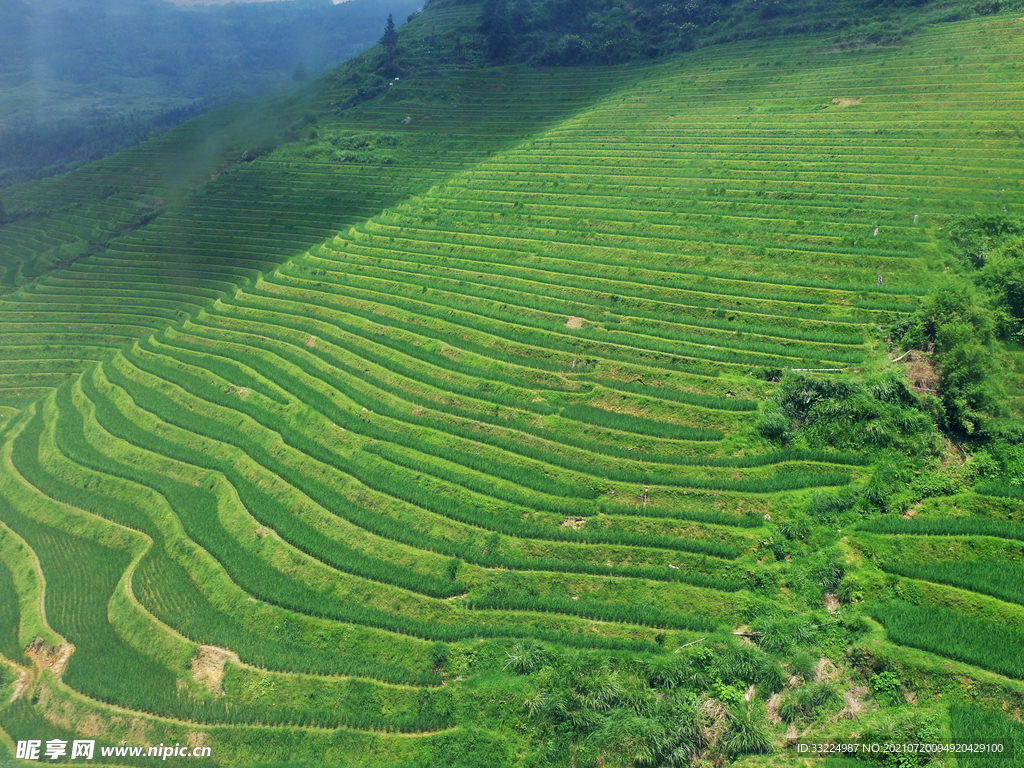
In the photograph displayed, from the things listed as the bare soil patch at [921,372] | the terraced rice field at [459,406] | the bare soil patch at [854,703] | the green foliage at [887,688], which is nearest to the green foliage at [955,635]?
the terraced rice field at [459,406]

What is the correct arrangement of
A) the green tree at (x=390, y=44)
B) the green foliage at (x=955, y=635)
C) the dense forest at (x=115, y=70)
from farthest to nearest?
the dense forest at (x=115, y=70) < the green tree at (x=390, y=44) < the green foliage at (x=955, y=635)

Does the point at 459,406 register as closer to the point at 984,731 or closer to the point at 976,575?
the point at 976,575

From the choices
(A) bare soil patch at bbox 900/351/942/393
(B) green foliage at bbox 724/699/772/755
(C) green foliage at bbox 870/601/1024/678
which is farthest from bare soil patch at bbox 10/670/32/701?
(A) bare soil patch at bbox 900/351/942/393

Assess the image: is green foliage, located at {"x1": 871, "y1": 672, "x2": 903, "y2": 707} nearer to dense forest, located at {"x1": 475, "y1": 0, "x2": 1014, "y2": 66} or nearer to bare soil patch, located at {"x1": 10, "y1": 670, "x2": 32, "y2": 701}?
bare soil patch, located at {"x1": 10, "y1": 670, "x2": 32, "y2": 701}

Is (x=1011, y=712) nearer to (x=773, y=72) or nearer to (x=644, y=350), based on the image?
(x=644, y=350)

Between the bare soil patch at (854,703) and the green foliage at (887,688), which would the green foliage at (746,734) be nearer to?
the bare soil patch at (854,703)

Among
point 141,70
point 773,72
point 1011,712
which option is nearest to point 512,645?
point 1011,712

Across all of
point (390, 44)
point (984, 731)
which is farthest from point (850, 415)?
point (390, 44)

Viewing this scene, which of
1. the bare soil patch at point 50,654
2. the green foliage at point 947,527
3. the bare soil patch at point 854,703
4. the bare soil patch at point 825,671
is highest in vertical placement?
the green foliage at point 947,527
